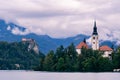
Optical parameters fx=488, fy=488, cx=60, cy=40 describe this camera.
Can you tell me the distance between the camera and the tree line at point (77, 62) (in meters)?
173

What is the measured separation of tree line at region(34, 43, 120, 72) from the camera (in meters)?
173

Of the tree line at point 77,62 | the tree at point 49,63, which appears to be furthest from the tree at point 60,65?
the tree at point 49,63

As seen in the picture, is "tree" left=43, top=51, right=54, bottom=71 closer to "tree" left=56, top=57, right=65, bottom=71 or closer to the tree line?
the tree line

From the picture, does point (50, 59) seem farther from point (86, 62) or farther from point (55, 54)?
point (86, 62)

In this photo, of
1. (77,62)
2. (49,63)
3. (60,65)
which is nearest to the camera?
(60,65)

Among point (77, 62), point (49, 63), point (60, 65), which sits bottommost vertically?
point (60, 65)

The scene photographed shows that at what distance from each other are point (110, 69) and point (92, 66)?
6.44 m

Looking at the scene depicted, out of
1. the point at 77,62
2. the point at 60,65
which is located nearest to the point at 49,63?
the point at 60,65

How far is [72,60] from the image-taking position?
18650 cm

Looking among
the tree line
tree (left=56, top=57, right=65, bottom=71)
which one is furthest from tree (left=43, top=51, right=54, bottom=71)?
tree (left=56, top=57, right=65, bottom=71)

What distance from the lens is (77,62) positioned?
591ft

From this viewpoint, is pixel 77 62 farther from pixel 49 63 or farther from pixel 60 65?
pixel 49 63

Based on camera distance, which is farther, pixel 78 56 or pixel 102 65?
pixel 78 56

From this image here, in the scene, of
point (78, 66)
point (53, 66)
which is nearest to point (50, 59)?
point (53, 66)
